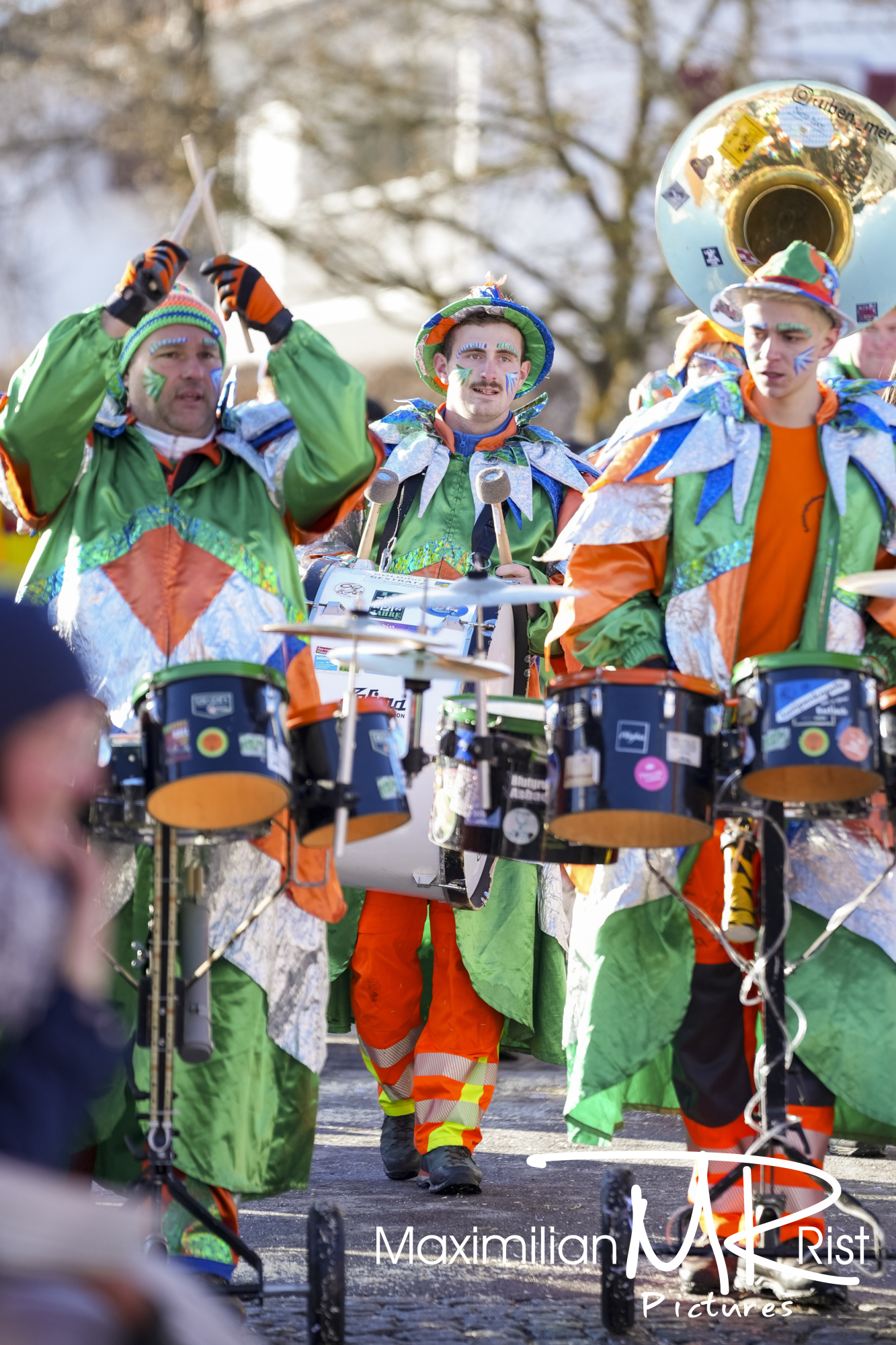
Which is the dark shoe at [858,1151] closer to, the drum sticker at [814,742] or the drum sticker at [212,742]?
the drum sticker at [814,742]

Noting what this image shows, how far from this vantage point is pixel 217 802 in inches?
163

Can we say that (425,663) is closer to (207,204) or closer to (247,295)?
(247,295)

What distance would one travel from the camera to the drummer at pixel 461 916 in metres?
5.95

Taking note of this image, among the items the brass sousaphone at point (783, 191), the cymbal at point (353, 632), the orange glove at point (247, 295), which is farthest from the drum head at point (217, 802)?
the brass sousaphone at point (783, 191)

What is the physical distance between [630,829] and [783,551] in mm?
801

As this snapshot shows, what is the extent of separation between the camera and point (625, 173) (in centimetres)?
1780

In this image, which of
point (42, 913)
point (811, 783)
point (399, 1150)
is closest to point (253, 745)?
point (811, 783)

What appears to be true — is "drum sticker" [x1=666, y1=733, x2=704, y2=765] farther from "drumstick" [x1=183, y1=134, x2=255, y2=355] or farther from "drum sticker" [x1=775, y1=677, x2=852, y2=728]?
"drumstick" [x1=183, y1=134, x2=255, y2=355]

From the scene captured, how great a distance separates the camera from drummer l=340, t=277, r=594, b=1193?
5949 millimetres

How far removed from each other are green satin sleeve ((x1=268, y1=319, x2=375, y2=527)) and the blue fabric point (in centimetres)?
77

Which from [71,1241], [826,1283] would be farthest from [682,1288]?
[71,1241]

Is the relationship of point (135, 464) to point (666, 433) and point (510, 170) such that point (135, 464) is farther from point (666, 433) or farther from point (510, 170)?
point (510, 170)

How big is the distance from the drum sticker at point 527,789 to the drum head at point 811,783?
483 millimetres

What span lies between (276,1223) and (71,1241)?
11.7 ft
